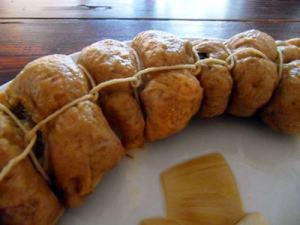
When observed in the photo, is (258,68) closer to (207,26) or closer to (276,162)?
(276,162)

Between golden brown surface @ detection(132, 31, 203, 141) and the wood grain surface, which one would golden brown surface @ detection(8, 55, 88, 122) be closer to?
golden brown surface @ detection(132, 31, 203, 141)

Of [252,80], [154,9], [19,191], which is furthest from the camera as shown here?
[154,9]

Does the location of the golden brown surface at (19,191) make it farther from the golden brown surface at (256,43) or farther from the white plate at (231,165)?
the golden brown surface at (256,43)

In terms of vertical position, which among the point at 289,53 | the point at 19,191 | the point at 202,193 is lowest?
the point at 202,193

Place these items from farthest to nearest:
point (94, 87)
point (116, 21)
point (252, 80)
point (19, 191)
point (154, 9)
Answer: point (154, 9)
point (116, 21)
point (252, 80)
point (94, 87)
point (19, 191)

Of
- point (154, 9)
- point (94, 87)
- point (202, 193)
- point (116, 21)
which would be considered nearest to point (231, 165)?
point (202, 193)

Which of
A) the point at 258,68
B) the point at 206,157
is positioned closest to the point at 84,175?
the point at 206,157

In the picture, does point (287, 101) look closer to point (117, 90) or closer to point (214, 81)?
point (214, 81)

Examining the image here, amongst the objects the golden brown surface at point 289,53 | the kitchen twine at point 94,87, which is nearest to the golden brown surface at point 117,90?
the kitchen twine at point 94,87
